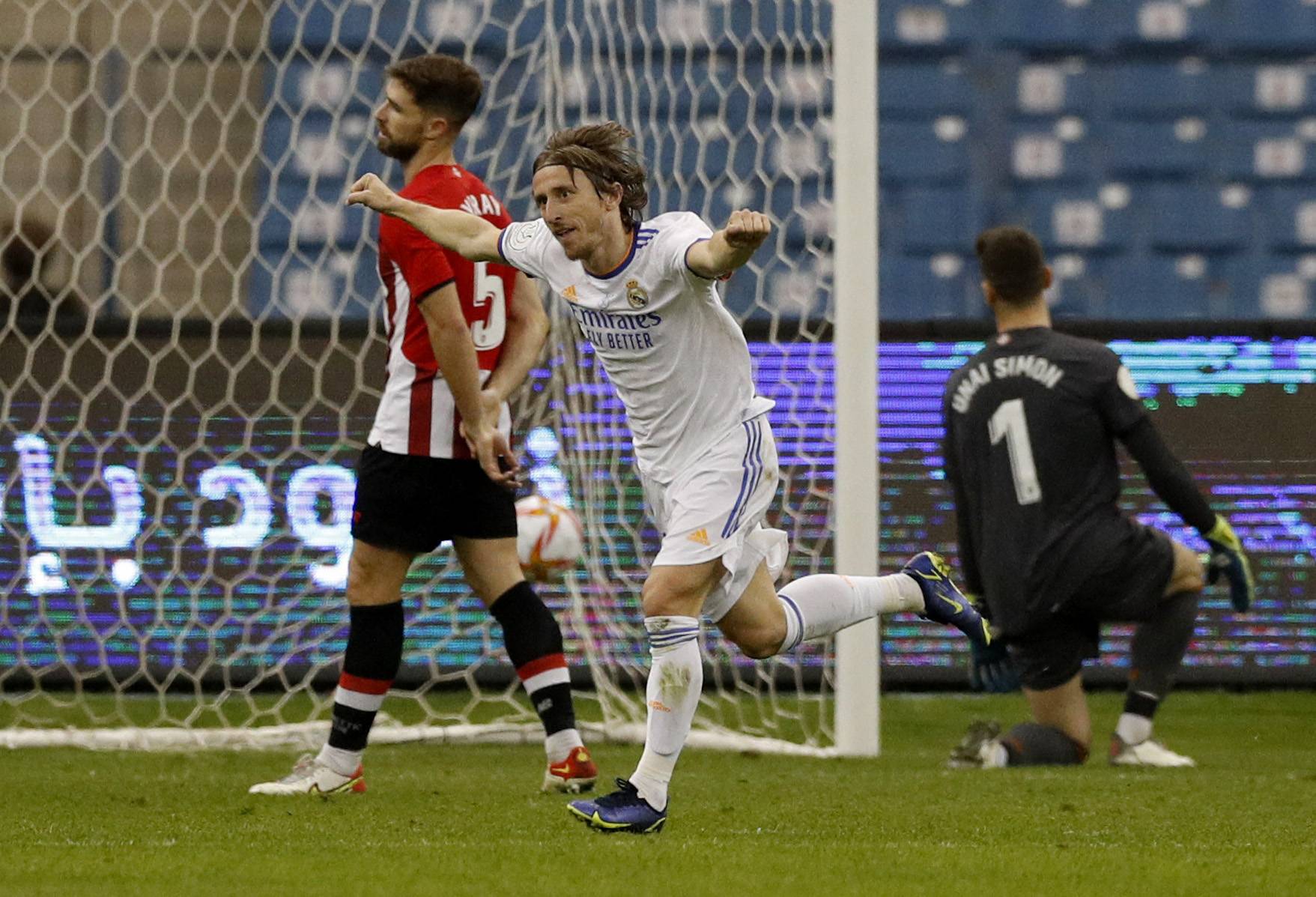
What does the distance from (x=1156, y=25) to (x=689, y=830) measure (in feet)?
26.9

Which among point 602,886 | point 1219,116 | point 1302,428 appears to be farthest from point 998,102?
point 602,886

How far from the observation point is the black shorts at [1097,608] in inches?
209

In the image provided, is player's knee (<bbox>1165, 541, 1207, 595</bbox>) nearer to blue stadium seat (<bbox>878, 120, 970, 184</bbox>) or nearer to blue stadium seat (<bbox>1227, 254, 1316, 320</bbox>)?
blue stadium seat (<bbox>1227, 254, 1316, 320</bbox>)

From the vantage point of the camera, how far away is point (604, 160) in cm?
356

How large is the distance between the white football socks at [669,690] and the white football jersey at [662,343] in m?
0.33

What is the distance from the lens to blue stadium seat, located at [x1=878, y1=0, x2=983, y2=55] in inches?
409

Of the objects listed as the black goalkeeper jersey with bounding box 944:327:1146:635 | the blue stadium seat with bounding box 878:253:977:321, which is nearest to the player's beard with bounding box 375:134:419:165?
the black goalkeeper jersey with bounding box 944:327:1146:635

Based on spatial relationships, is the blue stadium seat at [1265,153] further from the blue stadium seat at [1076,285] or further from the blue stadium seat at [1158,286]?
the blue stadium seat at [1076,285]

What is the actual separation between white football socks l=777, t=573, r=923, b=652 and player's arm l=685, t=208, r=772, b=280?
739 mm

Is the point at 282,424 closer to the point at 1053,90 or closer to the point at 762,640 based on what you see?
the point at 762,640

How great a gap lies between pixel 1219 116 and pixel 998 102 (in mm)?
1224

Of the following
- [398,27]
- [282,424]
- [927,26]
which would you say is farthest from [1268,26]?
[282,424]

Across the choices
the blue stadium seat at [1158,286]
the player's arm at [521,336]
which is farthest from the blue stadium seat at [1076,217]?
the player's arm at [521,336]

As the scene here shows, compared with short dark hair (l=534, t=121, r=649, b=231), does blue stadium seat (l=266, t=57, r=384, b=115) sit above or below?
above
